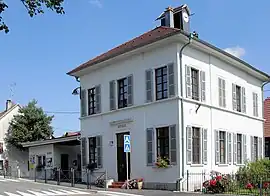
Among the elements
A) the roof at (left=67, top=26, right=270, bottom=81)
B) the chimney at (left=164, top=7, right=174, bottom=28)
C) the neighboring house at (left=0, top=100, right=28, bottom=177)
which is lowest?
the neighboring house at (left=0, top=100, right=28, bottom=177)

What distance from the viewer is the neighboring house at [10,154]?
50625mm

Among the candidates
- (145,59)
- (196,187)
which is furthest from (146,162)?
(145,59)

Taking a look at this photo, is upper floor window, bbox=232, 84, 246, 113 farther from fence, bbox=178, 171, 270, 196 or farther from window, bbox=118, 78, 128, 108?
window, bbox=118, 78, 128, 108

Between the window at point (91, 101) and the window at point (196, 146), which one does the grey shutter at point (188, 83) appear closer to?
the window at point (196, 146)

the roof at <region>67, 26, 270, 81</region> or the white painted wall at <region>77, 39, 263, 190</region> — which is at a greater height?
the roof at <region>67, 26, 270, 81</region>

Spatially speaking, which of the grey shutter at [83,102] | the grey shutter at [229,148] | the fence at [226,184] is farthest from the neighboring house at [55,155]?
the fence at [226,184]

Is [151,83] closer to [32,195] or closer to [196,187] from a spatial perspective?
[196,187]

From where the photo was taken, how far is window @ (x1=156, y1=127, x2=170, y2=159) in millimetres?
22062

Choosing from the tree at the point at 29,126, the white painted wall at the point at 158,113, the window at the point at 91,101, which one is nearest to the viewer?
the white painted wall at the point at 158,113

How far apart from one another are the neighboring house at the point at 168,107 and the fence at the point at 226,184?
0.38m

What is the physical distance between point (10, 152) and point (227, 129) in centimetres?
3380

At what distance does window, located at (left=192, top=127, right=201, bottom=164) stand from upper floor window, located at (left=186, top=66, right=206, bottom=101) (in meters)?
1.79

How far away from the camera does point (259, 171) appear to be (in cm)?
2417

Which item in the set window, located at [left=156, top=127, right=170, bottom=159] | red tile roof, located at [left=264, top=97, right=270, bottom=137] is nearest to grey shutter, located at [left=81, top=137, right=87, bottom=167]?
window, located at [left=156, top=127, right=170, bottom=159]
